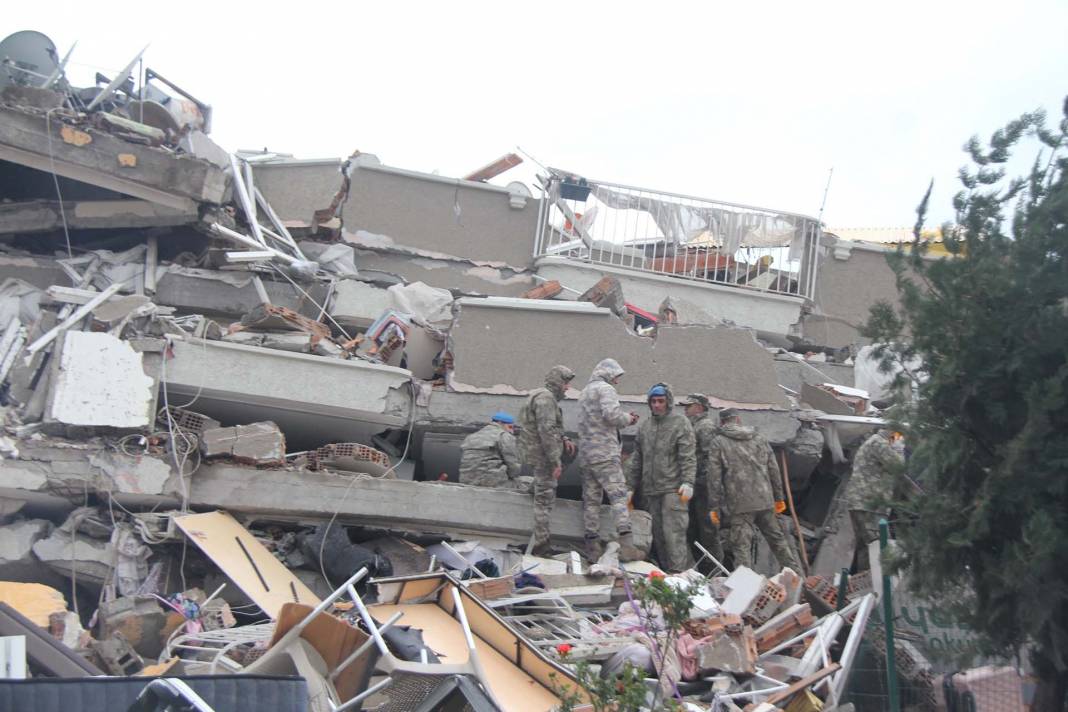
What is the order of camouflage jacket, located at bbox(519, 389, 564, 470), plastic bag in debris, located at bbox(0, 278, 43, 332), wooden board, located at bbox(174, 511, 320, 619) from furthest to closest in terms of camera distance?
plastic bag in debris, located at bbox(0, 278, 43, 332)
camouflage jacket, located at bbox(519, 389, 564, 470)
wooden board, located at bbox(174, 511, 320, 619)

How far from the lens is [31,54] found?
13219mm

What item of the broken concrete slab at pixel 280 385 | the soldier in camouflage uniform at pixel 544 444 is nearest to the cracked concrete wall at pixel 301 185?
the broken concrete slab at pixel 280 385

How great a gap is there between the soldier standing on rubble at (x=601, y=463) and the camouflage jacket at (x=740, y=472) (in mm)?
931

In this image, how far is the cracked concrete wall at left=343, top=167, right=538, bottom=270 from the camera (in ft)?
47.2

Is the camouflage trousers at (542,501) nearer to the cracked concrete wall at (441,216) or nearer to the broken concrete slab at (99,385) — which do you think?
the broken concrete slab at (99,385)

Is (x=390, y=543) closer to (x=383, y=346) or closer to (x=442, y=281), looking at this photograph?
(x=383, y=346)

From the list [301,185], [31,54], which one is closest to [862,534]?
[301,185]

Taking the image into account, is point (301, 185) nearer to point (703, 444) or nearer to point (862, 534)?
point (703, 444)

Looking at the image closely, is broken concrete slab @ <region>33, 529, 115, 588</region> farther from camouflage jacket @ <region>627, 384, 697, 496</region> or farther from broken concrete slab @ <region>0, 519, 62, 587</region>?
camouflage jacket @ <region>627, 384, 697, 496</region>

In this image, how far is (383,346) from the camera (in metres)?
11.4

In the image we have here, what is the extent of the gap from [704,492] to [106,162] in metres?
7.31

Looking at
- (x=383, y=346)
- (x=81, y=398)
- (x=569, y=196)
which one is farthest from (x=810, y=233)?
(x=81, y=398)

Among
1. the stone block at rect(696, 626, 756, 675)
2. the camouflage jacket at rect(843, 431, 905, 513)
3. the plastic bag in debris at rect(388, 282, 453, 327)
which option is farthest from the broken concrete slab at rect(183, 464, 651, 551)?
the plastic bag in debris at rect(388, 282, 453, 327)

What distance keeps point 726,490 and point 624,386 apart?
1.84 meters
